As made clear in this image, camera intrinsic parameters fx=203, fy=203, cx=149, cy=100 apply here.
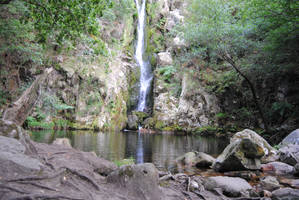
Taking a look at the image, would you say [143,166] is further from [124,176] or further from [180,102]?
[180,102]

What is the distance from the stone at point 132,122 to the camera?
22.3 m

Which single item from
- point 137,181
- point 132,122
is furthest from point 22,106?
point 132,122

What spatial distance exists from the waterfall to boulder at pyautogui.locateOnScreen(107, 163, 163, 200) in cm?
2185

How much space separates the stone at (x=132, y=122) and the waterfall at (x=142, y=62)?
2.49m

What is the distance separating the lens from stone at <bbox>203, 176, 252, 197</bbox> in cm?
454

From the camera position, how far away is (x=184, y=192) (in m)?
4.04

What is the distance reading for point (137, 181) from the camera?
10.9 feet

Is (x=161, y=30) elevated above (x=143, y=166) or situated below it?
above

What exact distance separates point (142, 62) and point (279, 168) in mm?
23050

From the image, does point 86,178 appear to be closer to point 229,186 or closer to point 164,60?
point 229,186

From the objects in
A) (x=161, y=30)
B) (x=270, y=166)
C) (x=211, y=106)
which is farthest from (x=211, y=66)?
(x=270, y=166)

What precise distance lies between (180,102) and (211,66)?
5.19 m

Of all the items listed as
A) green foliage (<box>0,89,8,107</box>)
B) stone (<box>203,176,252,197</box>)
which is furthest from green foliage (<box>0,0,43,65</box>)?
Result: stone (<box>203,176,252,197</box>)

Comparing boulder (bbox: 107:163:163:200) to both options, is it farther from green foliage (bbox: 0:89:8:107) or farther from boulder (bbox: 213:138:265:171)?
green foliage (bbox: 0:89:8:107)
